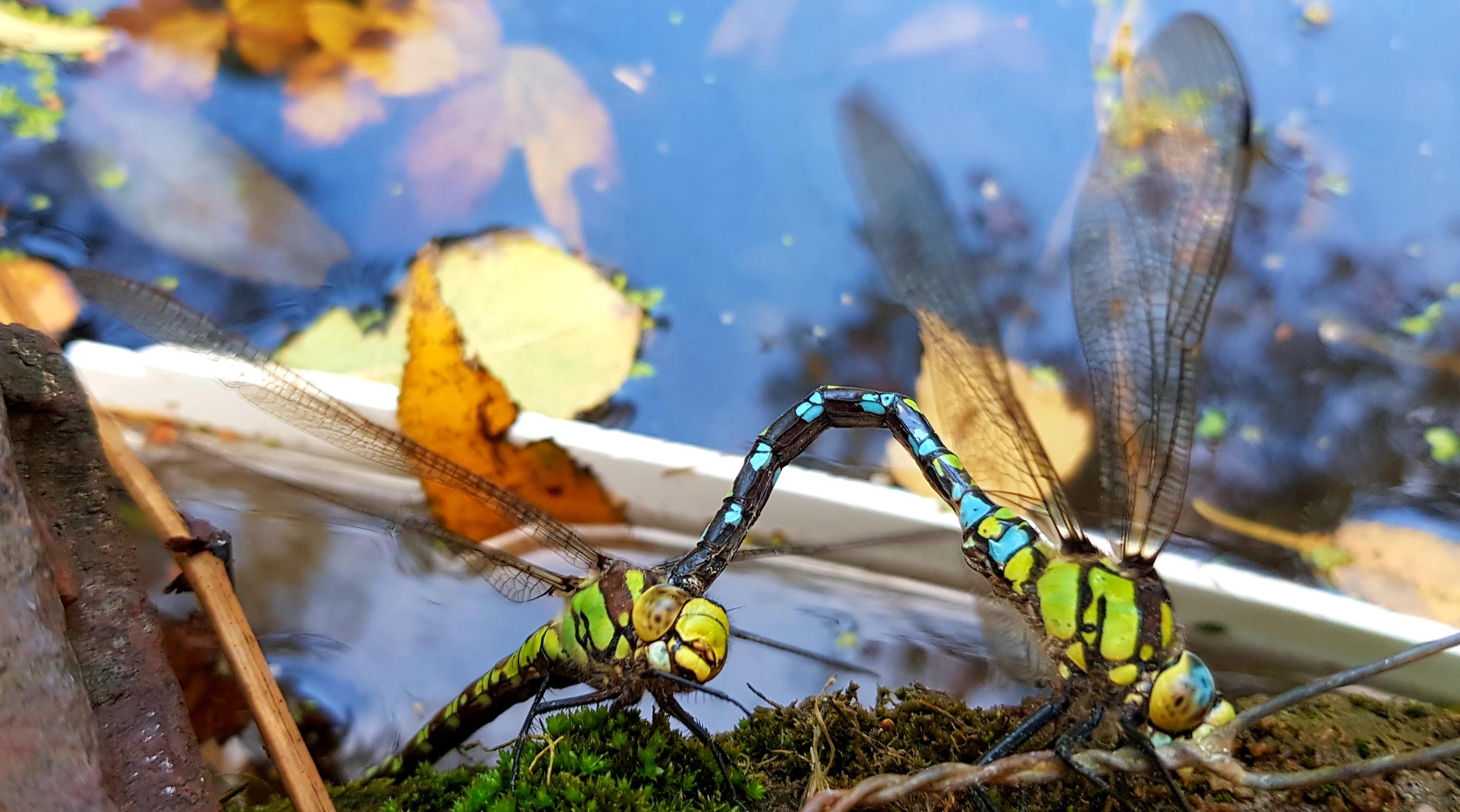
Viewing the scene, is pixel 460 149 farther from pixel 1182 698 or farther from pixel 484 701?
pixel 1182 698

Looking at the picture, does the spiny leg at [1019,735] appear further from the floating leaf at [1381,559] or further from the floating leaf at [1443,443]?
the floating leaf at [1443,443]

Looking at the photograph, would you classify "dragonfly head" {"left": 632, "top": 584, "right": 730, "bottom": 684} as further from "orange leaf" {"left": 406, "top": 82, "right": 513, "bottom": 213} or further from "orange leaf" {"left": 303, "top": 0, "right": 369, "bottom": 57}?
"orange leaf" {"left": 303, "top": 0, "right": 369, "bottom": 57}

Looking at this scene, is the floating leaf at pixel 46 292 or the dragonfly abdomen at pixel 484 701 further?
the floating leaf at pixel 46 292

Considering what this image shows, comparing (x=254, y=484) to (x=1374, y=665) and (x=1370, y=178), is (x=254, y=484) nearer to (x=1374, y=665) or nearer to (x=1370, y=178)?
(x=1374, y=665)

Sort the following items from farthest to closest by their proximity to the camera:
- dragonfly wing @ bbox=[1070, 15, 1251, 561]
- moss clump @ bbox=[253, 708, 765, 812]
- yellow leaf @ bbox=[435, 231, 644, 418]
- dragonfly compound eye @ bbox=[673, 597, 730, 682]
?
yellow leaf @ bbox=[435, 231, 644, 418] → dragonfly wing @ bbox=[1070, 15, 1251, 561] → dragonfly compound eye @ bbox=[673, 597, 730, 682] → moss clump @ bbox=[253, 708, 765, 812]

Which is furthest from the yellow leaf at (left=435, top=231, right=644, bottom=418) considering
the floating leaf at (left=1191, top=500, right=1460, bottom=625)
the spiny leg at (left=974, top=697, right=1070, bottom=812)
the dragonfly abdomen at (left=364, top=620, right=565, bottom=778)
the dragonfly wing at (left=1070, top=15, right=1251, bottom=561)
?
the floating leaf at (left=1191, top=500, right=1460, bottom=625)

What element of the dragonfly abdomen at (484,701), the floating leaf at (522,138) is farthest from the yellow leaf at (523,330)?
the dragonfly abdomen at (484,701)

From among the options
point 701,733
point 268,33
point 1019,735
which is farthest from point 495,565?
point 268,33

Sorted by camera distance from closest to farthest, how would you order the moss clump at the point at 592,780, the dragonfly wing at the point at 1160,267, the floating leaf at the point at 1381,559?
the moss clump at the point at 592,780
the dragonfly wing at the point at 1160,267
the floating leaf at the point at 1381,559
